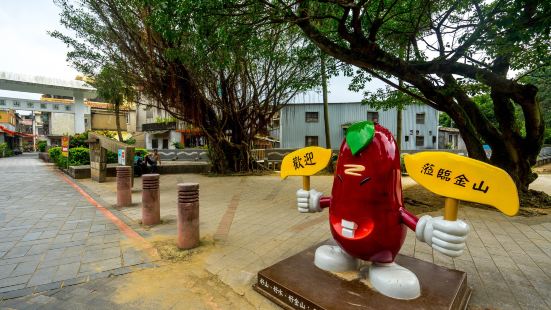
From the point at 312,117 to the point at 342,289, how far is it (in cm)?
2222

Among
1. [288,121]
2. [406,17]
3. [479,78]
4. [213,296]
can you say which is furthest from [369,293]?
[288,121]

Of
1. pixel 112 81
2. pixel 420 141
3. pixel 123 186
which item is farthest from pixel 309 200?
pixel 420 141

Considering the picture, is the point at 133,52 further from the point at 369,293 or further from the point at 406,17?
the point at 369,293

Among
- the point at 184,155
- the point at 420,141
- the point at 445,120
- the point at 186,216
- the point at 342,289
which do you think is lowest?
the point at 342,289

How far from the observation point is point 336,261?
3.06 meters

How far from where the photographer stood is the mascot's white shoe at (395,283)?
2.55 metres

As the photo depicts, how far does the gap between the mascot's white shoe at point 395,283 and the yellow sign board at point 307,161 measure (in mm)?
1202

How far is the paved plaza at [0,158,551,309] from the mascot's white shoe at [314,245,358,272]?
72 centimetres

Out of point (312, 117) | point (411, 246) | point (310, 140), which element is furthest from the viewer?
point (310, 140)

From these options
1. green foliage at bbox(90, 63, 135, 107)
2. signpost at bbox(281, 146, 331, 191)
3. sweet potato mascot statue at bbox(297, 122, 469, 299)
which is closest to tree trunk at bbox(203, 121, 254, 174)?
green foliage at bbox(90, 63, 135, 107)

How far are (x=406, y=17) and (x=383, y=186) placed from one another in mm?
7207

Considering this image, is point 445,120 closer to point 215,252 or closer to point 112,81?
point 112,81

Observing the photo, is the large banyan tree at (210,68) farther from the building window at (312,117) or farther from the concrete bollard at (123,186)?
the building window at (312,117)

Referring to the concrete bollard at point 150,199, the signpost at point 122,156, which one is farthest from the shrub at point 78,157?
the concrete bollard at point 150,199
